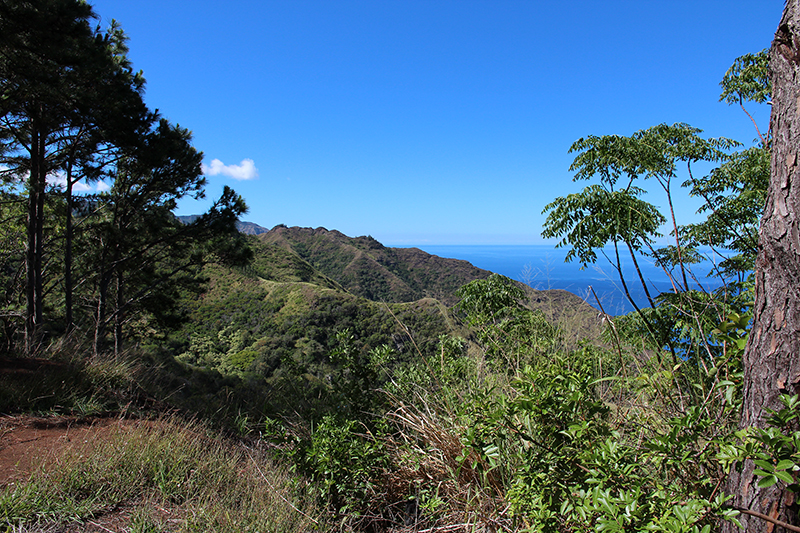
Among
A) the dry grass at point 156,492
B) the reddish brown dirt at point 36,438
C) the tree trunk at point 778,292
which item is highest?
the tree trunk at point 778,292

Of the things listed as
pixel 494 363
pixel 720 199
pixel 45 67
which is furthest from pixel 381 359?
pixel 45 67

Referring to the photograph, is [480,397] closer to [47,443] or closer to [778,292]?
[778,292]

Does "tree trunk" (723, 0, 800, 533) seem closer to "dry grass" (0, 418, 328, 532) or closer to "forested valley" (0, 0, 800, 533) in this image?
"forested valley" (0, 0, 800, 533)

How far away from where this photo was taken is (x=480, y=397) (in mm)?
1947

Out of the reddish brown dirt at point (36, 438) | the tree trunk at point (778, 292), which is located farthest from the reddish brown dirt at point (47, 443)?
the tree trunk at point (778, 292)

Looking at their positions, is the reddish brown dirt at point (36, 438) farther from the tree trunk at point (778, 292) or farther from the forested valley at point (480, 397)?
the tree trunk at point (778, 292)

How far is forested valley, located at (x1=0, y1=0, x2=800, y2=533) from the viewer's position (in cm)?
A: 129

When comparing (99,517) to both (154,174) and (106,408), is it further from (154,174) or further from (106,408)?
(154,174)

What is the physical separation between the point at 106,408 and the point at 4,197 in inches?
329

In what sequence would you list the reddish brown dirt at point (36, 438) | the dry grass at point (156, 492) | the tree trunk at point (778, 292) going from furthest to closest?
1. the reddish brown dirt at point (36, 438)
2. the dry grass at point (156, 492)
3. the tree trunk at point (778, 292)

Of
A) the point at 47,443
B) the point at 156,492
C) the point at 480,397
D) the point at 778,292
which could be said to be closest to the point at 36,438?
the point at 47,443

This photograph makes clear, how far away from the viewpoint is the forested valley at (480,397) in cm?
129

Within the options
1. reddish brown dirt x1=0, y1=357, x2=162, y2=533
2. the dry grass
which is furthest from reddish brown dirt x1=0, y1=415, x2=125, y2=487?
the dry grass

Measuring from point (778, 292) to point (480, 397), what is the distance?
123 cm
